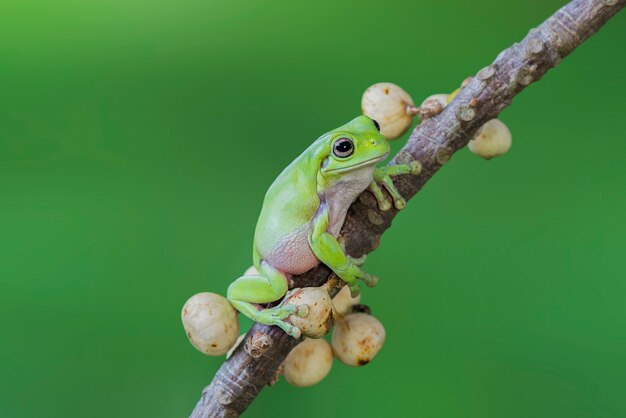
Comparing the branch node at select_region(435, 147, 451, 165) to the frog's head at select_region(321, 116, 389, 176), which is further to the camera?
the branch node at select_region(435, 147, 451, 165)

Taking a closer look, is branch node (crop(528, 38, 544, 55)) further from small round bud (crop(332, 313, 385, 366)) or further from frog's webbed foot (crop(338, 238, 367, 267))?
small round bud (crop(332, 313, 385, 366))

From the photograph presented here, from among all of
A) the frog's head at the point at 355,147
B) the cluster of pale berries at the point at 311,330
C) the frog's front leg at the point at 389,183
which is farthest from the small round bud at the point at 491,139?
the cluster of pale berries at the point at 311,330

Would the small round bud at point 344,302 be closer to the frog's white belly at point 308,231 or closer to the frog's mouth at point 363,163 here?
the frog's white belly at point 308,231

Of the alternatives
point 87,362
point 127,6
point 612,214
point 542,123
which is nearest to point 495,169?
point 542,123

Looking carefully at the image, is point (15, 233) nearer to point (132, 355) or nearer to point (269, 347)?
point (132, 355)

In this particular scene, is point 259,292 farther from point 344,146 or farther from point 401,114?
point 401,114

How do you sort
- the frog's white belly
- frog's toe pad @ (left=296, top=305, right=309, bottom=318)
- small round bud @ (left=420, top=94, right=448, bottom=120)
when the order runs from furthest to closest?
small round bud @ (left=420, top=94, right=448, bottom=120)
the frog's white belly
frog's toe pad @ (left=296, top=305, right=309, bottom=318)

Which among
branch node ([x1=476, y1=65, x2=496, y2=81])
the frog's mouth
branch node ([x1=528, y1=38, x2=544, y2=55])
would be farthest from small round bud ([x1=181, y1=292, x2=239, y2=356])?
branch node ([x1=528, y1=38, x2=544, y2=55])
